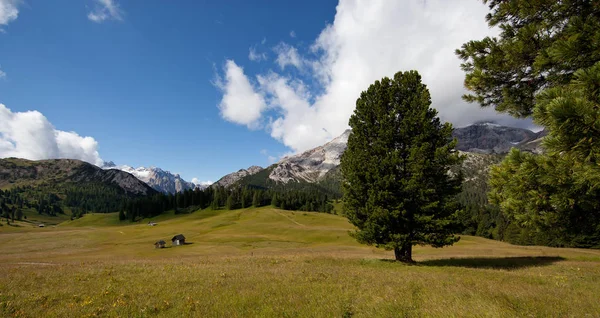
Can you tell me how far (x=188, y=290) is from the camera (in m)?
12.8

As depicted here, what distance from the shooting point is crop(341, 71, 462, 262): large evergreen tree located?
22.0 meters

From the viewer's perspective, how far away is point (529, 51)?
7332 mm

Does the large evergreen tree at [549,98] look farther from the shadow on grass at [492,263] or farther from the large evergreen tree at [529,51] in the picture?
the shadow on grass at [492,263]

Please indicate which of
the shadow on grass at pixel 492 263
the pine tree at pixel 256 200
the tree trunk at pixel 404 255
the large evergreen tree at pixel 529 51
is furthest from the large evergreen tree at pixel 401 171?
the pine tree at pixel 256 200

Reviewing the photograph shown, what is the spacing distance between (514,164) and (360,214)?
1799 centimetres

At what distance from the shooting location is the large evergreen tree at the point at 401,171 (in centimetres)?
2198

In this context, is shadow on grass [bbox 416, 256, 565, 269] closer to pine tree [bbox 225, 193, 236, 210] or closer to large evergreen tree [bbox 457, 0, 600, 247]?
large evergreen tree [bbox 457, 0, 600, 247]

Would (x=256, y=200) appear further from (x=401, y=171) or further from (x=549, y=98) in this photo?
(x=549, y=98)

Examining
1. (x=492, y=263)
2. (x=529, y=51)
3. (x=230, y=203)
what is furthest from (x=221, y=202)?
(x=529, y=51)

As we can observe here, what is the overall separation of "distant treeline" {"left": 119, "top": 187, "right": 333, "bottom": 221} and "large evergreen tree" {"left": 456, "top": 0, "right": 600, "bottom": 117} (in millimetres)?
155901


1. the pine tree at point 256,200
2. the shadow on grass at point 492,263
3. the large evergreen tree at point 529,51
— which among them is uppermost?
the large evergreen tree at point 529,51

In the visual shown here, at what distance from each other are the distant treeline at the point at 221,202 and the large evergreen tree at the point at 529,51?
156 m

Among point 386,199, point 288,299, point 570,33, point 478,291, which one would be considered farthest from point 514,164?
point 386,199

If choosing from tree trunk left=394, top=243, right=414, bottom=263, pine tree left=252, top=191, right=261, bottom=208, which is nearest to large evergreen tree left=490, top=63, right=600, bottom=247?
tree trunk left=394, top=243, right=414, bottom=263
